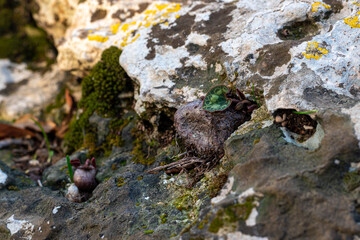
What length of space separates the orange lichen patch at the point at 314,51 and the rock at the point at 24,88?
413 centimetres

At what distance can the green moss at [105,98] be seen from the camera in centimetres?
361

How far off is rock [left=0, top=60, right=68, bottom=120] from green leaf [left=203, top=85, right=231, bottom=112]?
3436 mm

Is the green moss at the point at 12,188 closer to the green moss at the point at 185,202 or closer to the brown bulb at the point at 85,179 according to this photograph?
the brown bulb at the point at 85,179

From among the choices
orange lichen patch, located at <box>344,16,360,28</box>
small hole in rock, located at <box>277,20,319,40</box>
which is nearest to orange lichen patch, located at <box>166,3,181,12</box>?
small hole in rock, located at <box>277,20,319,40</box>

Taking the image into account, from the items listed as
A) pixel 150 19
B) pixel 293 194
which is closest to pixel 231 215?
pixel 293 194

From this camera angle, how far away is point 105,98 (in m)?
3.71

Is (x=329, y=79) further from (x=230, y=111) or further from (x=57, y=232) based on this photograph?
(x=57, y=232)

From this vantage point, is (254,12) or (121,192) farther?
(254,12)

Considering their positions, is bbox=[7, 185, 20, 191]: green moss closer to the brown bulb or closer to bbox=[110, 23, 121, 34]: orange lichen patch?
the brown bulb

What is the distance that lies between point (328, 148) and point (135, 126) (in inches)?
85.3

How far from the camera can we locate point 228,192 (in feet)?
6.33

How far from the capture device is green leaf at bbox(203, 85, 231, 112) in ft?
8.46

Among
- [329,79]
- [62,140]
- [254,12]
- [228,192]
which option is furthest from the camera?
[62,140]

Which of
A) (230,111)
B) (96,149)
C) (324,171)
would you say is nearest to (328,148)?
(324,171)
